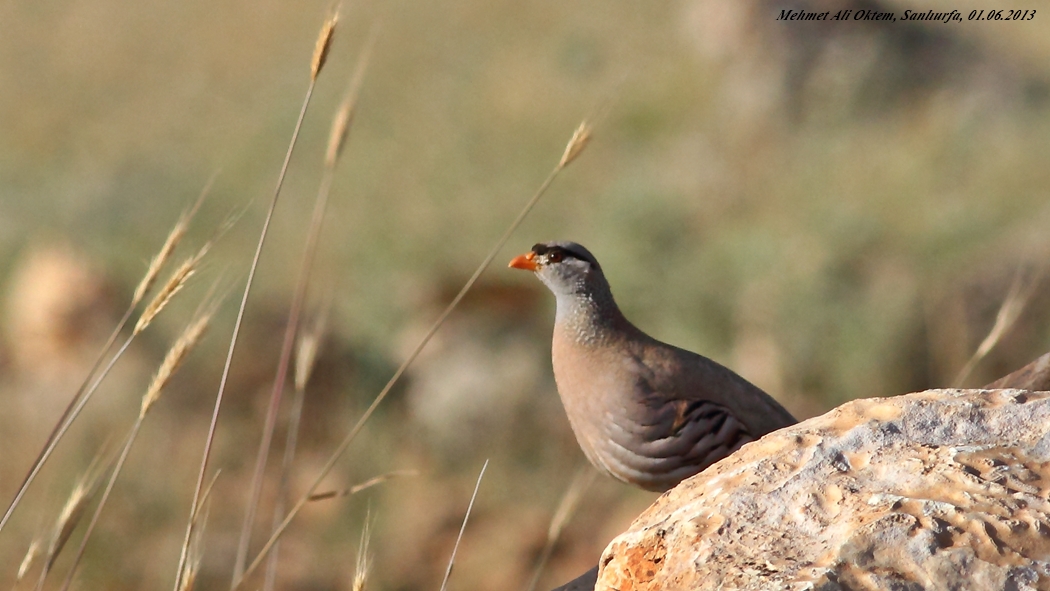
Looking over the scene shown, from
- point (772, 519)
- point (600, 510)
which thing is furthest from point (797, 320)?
point (772, 519)

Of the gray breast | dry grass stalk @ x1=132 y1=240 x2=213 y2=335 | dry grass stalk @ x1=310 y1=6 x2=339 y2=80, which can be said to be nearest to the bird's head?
the gray breast

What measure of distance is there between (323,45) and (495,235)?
9316 mm

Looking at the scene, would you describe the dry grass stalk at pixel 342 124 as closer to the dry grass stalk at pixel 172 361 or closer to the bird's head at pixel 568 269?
the dry grass stalk at pixel 172 361

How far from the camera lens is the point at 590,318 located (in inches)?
168

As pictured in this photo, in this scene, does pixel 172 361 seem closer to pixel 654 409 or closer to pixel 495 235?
pixel 654 409

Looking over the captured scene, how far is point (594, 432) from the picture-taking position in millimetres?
4004

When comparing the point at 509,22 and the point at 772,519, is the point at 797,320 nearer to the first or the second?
the point at 772,519

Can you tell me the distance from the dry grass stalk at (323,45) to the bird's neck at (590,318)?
1.88m

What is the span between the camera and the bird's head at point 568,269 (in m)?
4.34

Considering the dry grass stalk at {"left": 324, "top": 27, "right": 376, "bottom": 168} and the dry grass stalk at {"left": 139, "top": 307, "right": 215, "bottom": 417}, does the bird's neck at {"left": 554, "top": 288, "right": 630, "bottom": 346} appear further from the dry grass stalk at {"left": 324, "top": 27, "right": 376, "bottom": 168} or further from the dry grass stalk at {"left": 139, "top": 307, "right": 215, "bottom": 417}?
the dry grass stalk at {"left": 139, "top": 307, "right": 215, "bottom": 417}

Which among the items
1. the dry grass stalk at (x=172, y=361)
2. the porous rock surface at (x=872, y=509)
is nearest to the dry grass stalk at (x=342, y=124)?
the dry grass stalk at (x=172, y=361)

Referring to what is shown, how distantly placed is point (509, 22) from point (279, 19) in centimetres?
459

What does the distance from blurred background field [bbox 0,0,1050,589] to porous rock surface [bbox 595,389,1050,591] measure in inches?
97.7

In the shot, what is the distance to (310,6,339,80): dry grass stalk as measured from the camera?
2.52 m
